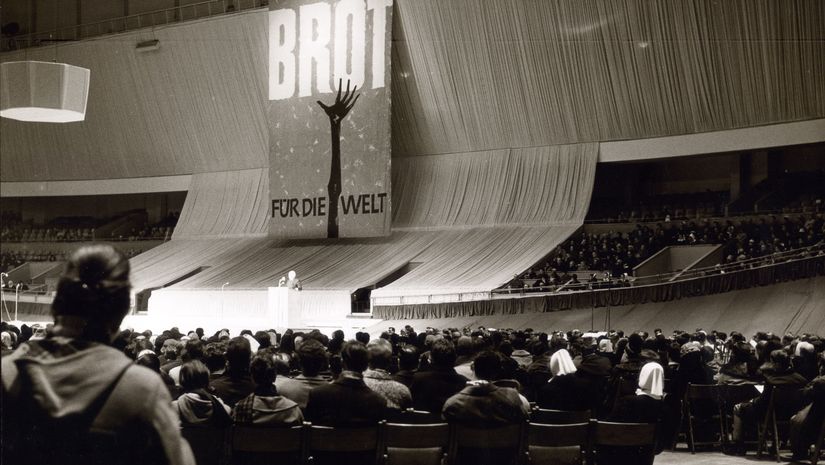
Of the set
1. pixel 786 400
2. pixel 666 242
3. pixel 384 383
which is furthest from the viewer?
pixel 666 242

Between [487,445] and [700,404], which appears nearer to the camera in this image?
[487,445]

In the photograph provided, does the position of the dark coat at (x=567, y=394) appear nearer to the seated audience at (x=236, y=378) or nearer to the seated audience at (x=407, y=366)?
the seated audience at (x=407, y=366)

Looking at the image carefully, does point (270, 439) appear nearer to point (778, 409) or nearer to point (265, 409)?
point (265, 409)

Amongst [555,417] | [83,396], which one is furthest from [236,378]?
[83,396]

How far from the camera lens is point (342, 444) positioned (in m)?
4.62

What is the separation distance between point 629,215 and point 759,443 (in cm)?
1956

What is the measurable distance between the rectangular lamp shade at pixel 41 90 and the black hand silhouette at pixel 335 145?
22034 mm

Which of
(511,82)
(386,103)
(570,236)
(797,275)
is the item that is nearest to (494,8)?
(511,82)

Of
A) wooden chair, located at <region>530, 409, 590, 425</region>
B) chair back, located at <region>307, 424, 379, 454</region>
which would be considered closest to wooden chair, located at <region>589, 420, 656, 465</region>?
wooden chair, located at <region>530, 409, 590, 425</region>

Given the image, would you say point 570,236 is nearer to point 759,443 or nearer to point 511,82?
point 511,82

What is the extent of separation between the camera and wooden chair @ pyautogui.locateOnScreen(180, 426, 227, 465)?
15.4ft

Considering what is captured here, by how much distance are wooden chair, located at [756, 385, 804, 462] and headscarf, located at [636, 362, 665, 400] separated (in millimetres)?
1649

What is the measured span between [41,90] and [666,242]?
20968 millimetres

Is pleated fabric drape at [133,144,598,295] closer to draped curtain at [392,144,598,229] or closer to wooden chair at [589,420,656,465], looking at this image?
draped curtain at [392,144,598,229]
